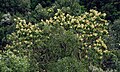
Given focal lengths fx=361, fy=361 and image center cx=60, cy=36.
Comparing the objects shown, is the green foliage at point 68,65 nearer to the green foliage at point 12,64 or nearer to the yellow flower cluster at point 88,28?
the green foliage at point 12,64

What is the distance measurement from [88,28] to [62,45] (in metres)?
2.29

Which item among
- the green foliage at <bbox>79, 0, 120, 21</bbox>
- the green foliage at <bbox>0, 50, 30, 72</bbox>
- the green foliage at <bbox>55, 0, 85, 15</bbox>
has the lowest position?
the green foliage at <bbox>0, 50, 30, 72</bbox>

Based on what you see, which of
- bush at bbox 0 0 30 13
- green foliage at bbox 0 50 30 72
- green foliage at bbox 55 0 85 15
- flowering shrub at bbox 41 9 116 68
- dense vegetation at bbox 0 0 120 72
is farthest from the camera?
bush at bbox 0 0 30 13

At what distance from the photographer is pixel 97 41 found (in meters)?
15.2

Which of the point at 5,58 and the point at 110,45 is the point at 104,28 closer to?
the point at 110,45

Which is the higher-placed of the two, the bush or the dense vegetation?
the bush

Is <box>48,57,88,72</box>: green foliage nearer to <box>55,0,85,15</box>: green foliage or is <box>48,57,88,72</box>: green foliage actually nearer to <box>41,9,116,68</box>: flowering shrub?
<box>41,9,116,68</box>: flowering shrub

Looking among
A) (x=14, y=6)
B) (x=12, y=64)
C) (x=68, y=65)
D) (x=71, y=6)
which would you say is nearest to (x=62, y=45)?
(x=68, y=65)

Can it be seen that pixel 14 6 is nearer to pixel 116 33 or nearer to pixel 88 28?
pixel 88 28

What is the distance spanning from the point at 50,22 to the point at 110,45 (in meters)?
2.85

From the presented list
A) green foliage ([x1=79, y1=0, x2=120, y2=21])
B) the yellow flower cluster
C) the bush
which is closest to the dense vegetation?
the yellow flower cluster

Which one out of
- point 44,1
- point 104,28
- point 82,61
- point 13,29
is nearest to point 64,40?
point 82,61

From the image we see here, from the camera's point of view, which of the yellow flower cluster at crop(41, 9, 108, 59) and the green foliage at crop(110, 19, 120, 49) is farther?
the green foliage at crop(110, 19, 120, 49)

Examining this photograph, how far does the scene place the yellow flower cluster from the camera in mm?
Result: 15031
